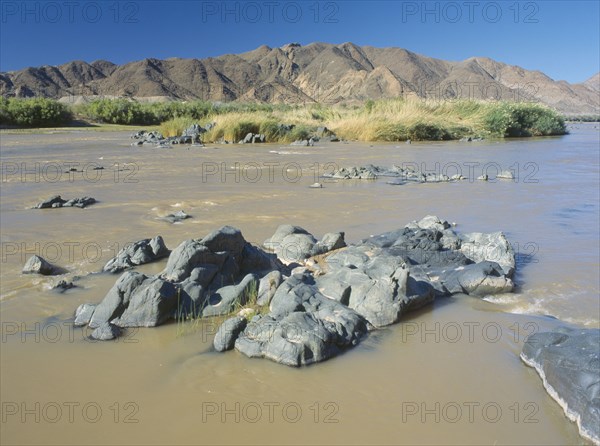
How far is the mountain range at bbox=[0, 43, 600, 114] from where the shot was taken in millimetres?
105938

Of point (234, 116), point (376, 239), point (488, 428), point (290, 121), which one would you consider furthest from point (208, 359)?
point (290, 121)

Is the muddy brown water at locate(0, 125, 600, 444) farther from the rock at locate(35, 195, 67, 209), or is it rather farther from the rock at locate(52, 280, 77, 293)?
the rock at locate(35, 195, 67, 209)

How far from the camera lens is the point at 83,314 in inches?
133

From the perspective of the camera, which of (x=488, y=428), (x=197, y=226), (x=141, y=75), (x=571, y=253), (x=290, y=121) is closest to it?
(x=488, y=428)

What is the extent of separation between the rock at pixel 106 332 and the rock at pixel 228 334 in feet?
2.05

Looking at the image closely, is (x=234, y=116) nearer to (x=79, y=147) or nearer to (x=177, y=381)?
(x=79, y=147)

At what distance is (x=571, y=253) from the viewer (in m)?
4.89

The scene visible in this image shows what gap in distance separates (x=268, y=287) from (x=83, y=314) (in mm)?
1211

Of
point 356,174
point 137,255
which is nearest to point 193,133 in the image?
point 356,174

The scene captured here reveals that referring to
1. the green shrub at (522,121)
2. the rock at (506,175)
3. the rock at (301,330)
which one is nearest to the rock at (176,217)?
the rock at (301,330)

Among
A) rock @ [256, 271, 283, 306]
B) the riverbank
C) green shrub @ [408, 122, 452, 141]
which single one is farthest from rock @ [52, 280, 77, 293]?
green shrub @ [408, 122, 452, 141]

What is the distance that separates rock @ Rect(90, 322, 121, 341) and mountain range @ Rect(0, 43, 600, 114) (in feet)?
298

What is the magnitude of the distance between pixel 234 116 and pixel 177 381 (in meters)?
19.7

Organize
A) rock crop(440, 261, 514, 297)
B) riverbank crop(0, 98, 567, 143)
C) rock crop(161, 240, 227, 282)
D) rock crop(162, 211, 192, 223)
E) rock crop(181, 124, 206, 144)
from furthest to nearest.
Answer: riverbank crop(0, 98, 567, 143), rock crop(181, 124, 206, 144), rock crop(162, 211, 192, 223), rock crop(440, 261, 514, 297), rock crop(161, 240, 227, 282)
